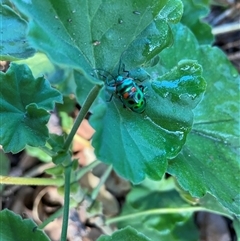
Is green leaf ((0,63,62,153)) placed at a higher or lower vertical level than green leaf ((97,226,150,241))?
higher

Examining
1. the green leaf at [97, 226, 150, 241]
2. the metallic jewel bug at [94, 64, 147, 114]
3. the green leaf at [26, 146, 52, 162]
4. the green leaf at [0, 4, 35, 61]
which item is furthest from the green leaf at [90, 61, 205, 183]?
the green leaf at [26, 146, 52, 162]

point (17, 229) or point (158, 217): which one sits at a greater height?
point (17, 229)

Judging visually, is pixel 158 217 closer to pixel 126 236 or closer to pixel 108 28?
pixel 126 236

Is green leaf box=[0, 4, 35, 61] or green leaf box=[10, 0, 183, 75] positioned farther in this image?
green leaf box=[0, 4, 35, 61]

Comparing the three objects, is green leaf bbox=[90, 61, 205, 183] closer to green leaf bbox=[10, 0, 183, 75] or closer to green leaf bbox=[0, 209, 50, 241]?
green leaf bbox=[10, 0, 183, 75]

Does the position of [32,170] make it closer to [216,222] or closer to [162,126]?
[216,222]

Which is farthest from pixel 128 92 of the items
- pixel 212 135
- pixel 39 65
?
pixel 39 65

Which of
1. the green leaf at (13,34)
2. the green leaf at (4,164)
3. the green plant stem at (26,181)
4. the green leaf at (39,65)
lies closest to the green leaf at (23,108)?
the green leaf at (13,34)
